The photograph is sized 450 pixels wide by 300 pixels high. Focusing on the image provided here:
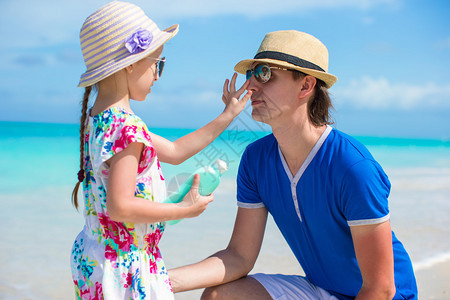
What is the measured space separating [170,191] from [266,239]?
12.5 ft

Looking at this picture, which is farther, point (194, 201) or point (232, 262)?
point (232, 262)

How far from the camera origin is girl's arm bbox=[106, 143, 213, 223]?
1766 mm

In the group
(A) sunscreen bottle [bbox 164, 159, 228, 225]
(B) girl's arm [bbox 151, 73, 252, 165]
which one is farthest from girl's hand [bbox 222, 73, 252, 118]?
(A) sunscreen bottle [bbox 164, 159, 228, 225]

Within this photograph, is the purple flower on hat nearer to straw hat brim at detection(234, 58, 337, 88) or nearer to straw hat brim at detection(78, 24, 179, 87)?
straw hat brim at detection(78, 24, 179, 87)

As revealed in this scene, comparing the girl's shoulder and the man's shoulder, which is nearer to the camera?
the girl's shoulder

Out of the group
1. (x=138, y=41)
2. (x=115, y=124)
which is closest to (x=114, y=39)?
(x=138, y=41)

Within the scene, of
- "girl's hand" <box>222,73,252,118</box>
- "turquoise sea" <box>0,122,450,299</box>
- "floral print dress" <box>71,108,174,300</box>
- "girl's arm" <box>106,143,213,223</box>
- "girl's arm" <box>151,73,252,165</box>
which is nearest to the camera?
"girl's arm" <box>106,143,213,223</box>

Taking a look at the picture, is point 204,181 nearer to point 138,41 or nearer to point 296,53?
point 138,41

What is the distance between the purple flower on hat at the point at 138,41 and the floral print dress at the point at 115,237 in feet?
0.88

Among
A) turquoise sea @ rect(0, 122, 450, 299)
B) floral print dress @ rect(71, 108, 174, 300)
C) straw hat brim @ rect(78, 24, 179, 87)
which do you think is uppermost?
straw hat brim @ rect(78, 24, 179, 87)

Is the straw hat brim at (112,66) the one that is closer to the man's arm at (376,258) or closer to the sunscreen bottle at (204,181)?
the sunscreen bottle at (204,181)

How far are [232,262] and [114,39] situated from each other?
4.74 feet

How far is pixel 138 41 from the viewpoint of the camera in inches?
76.6

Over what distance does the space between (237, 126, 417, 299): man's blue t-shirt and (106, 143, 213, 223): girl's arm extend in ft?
2.89
